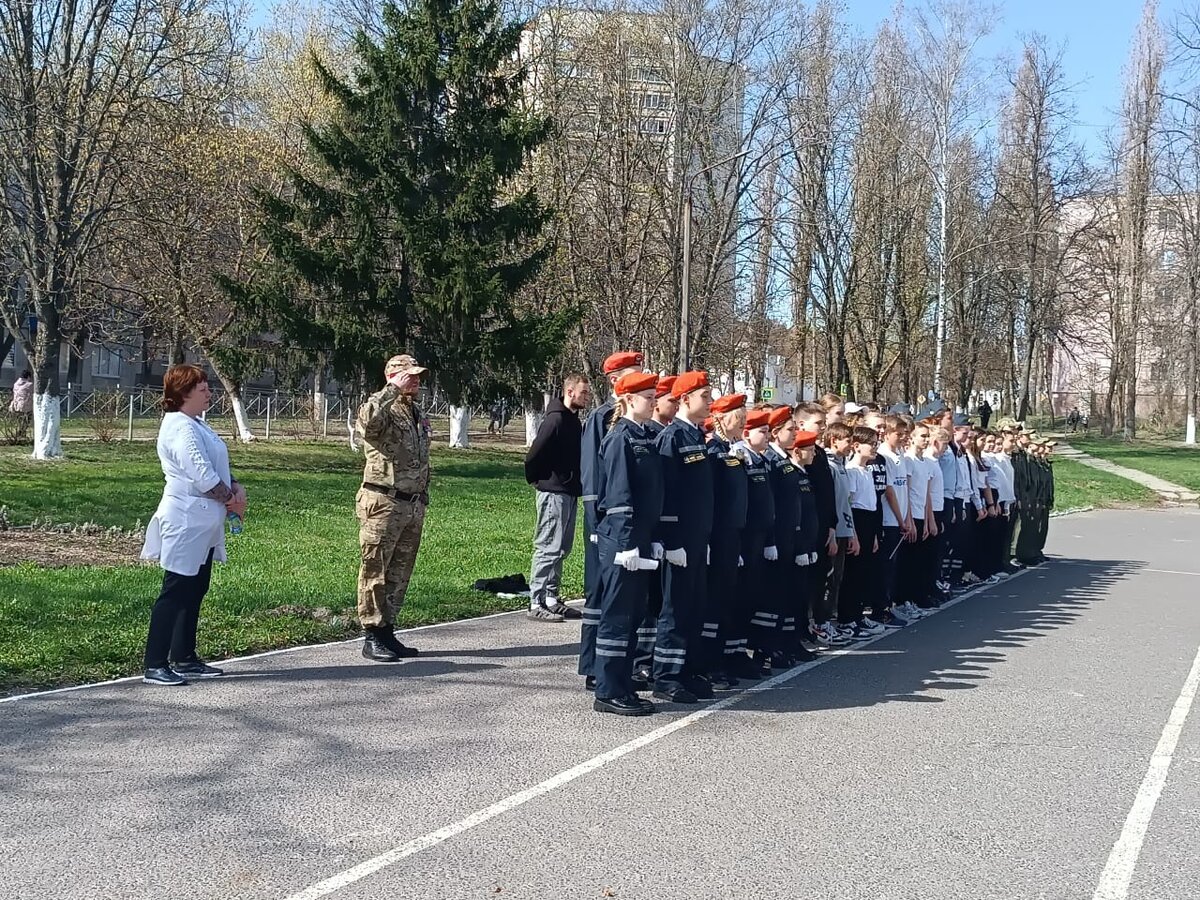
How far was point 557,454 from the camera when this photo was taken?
36.0 feet

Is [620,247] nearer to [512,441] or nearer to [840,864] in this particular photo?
[512,441]

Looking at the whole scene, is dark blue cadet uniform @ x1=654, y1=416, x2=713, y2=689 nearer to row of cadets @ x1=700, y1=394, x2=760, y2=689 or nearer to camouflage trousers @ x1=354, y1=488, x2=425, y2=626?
row of cadets @ x1=700, y1=394, x2=760, y2=689

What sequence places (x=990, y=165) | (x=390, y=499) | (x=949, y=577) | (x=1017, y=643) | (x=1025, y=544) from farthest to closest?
1. (x=990, y=165)
2. (x=1025, y=544)
3. (x=949, y=577)
4. (x=1017, y=643)
5. (x=390, y=499)

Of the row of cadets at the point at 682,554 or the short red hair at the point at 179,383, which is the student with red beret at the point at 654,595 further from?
the short red hair at the point at 179,383

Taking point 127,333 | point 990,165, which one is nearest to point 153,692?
point 127,333

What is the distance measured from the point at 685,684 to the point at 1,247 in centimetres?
2224

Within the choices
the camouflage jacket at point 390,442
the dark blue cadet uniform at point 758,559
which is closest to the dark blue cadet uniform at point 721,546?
the dark blue cadet uniform at point 758,559

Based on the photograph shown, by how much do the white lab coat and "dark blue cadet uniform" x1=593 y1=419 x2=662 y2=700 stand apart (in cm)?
246

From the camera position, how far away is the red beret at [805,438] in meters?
9.53

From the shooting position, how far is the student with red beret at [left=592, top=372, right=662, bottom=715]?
729cm

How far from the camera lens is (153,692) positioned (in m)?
7.51

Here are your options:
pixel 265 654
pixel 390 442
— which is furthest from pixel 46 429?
pixel 390 442

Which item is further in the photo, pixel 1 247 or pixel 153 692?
pixel 1 247

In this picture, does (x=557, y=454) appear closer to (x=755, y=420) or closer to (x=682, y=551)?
(x=755, y=420)
